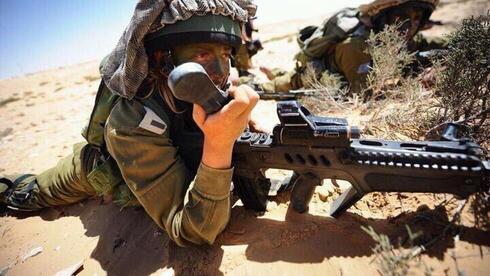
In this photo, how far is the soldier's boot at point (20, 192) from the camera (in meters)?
3.18

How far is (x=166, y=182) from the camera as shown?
6.01ft

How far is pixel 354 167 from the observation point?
5.34 ft

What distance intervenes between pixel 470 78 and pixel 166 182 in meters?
2.12

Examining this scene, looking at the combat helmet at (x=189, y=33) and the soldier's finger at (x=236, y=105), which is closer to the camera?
the soldier's finger at (x=236, y=105)

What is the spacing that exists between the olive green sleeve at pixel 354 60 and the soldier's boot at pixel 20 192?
13.7ft

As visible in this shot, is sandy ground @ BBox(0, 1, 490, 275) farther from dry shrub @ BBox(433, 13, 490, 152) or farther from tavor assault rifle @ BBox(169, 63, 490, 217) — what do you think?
dry shrub @ BBox(433, 13, 490, 152)

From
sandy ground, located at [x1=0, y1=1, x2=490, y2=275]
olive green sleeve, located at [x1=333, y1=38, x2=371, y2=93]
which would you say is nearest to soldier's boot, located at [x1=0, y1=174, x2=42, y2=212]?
sandy ground, located at [x1=0, y1=1, x2=490, y2=275]

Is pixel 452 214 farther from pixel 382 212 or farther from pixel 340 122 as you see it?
pixel 340 122

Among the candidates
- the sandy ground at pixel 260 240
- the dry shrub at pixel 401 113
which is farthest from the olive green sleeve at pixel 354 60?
the sandy ground at pixel 260 240

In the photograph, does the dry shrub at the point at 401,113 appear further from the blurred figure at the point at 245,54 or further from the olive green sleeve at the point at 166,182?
the blurred figure at the point at 245,54

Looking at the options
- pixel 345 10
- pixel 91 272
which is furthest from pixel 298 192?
pixel 345 10

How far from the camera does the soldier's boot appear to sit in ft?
10.4

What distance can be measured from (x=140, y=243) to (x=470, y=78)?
2635mm

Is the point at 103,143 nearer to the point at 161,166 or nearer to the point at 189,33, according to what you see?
the point at 161,166
